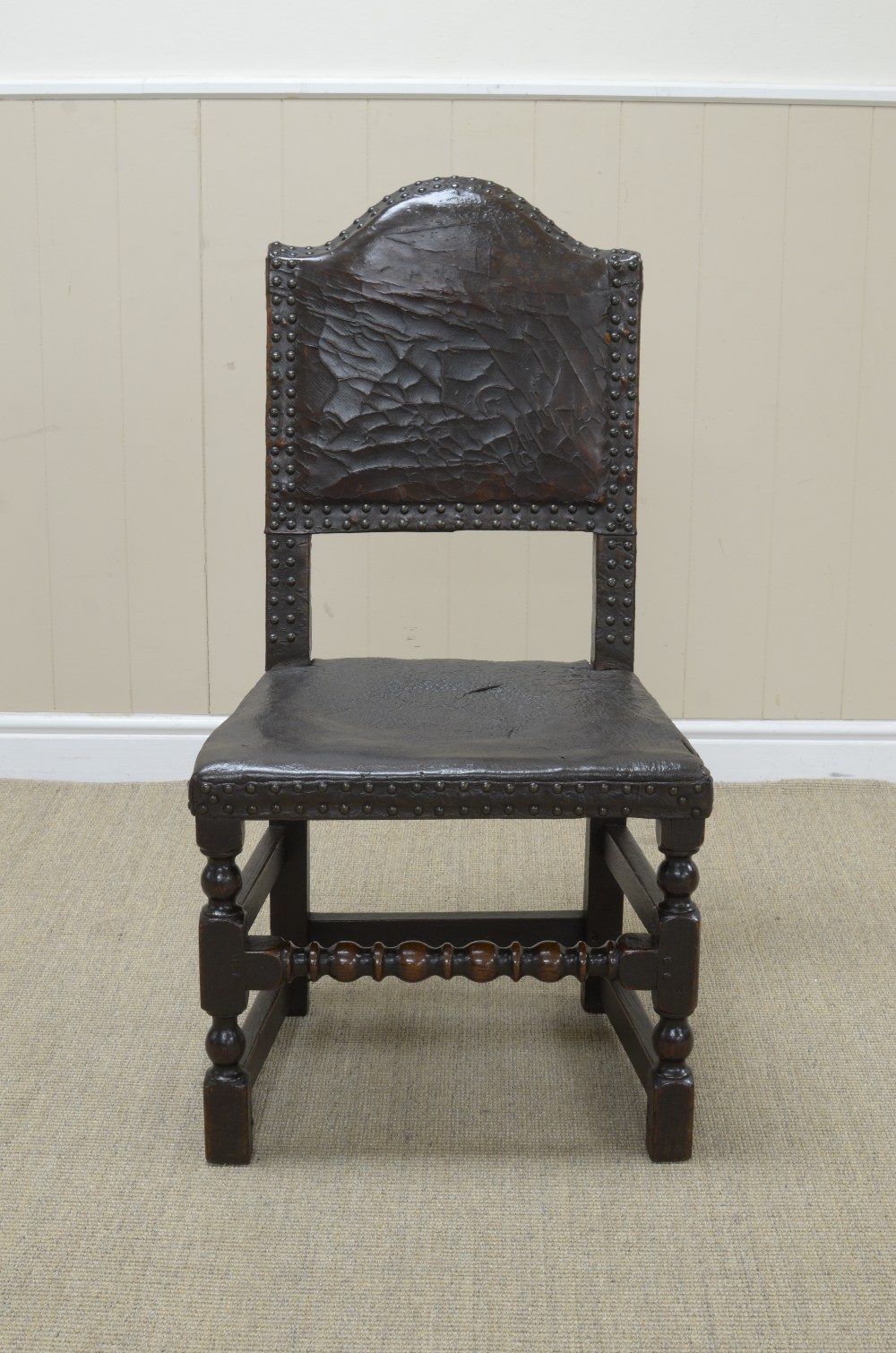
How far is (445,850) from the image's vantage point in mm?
2186

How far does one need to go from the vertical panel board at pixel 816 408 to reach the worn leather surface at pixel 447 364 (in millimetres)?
862

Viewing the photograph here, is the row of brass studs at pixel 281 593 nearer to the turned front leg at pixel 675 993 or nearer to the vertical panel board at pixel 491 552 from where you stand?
the turned front leg at pixel 675 993

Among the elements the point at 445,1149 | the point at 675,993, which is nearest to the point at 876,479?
the point at 675,993

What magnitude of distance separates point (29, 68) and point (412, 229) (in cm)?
111

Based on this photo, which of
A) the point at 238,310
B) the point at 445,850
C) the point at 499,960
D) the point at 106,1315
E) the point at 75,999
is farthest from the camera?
the point at 238,310

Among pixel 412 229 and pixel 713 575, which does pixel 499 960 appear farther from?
pixel 713 575

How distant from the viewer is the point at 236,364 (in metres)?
2.37

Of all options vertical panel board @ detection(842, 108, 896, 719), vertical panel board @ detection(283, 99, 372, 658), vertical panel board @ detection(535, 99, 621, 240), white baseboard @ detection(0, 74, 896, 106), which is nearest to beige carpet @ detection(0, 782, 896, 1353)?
vertical panel board @ detection(842, 108, 896, 719)

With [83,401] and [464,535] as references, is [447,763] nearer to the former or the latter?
[464,535]

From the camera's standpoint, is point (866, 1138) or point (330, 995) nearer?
point (866, 1138)

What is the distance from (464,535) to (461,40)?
2.77 ft

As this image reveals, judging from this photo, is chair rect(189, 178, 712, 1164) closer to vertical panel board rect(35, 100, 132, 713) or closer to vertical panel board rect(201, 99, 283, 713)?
vertical panel board rect(201, 99, 283, 713)

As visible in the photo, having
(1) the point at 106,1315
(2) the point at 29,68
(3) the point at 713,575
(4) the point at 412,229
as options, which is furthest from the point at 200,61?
(1) the point at 106,1315

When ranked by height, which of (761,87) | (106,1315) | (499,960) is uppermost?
(761,87)
